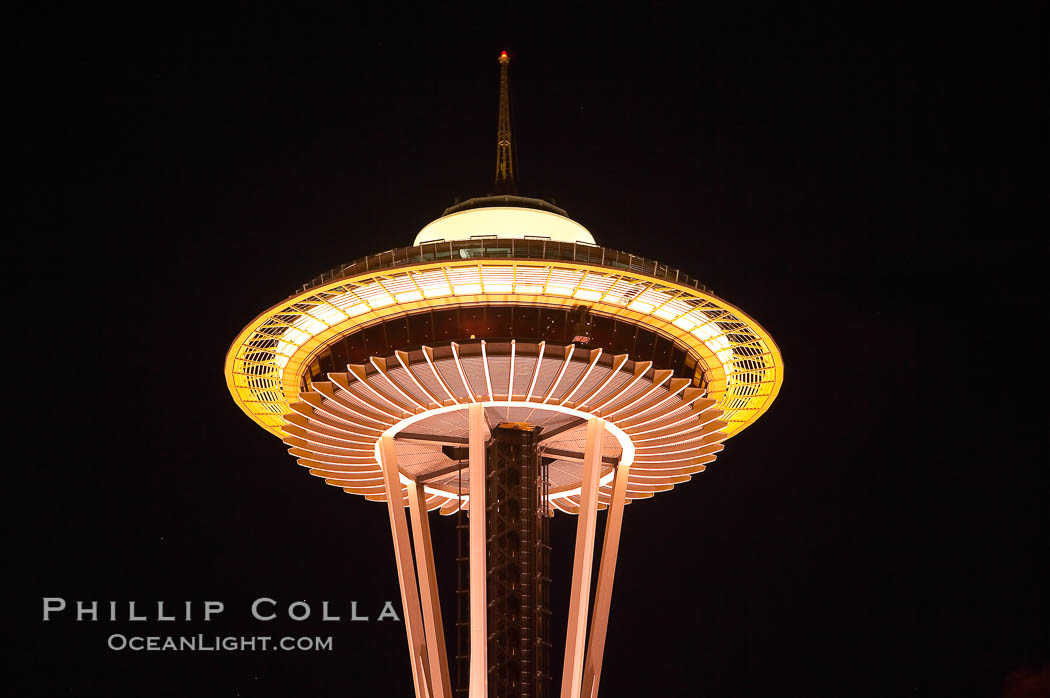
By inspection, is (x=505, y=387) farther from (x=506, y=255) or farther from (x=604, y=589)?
(x=604, y=589)

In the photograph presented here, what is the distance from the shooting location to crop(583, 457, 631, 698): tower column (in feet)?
148

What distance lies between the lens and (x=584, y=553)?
44812 mm

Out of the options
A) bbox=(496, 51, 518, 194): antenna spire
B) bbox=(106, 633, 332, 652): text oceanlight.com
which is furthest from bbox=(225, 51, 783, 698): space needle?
bbox=(106, 633, 332, 652): text oceanlight.com

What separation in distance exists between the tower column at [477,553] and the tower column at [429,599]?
3245mm

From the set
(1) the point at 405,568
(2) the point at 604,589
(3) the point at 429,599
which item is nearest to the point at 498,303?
(1) the point at 405,568

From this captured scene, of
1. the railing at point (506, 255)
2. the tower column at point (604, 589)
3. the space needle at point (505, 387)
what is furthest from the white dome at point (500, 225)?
the tower column at point (604, 589)

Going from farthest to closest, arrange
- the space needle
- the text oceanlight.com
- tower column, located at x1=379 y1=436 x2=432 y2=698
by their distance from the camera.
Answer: the text oceanlight.com
tower column, located at x1=379 y1=436 x2=432 y2=698
the space needle

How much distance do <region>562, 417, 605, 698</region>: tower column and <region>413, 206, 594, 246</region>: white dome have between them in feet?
23.4

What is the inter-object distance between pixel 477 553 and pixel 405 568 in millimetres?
4197

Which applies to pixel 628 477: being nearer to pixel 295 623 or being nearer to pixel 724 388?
pixel 724 388

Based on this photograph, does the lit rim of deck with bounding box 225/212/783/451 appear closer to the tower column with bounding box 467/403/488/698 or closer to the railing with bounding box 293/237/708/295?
the railing with bounding box 293/237/708/295

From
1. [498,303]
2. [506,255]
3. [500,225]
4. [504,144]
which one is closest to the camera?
[506,255]

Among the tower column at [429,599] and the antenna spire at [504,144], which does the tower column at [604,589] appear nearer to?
the tower column at [429,599]

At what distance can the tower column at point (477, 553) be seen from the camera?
1641 inches
